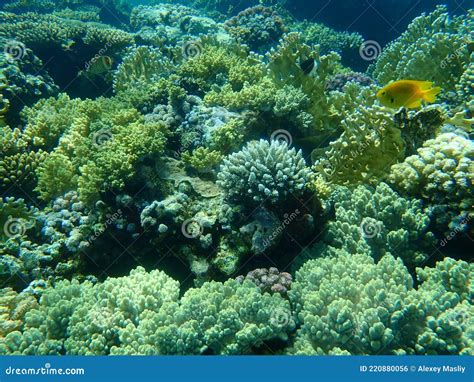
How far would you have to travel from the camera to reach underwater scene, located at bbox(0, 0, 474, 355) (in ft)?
9.64

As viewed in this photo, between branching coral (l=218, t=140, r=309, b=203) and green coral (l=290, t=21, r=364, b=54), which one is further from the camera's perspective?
green coral (l=290, t=21, r=364, b=54)

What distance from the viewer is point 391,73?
628cm

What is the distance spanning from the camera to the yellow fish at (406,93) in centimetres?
310

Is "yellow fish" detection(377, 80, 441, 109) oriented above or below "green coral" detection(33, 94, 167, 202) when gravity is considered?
above

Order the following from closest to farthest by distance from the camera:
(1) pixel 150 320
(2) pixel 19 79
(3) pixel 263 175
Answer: (1) pixel 150 320 < (3) pixel 263 175 < (2) pixel 19 79

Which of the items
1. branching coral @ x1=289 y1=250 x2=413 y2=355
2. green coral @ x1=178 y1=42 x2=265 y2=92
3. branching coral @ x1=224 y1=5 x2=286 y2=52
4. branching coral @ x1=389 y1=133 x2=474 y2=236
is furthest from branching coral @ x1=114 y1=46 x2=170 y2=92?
branching coral @ x1=289 y1=250 x2=413 y2=355

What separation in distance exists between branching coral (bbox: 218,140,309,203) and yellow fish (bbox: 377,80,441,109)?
3.66ft

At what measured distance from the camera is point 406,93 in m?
3.15

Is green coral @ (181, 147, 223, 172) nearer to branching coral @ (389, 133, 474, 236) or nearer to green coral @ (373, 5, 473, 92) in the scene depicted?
branching coral @ (389, 133, 474, 236)

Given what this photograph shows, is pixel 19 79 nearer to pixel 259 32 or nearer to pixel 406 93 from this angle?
pixel 259 32

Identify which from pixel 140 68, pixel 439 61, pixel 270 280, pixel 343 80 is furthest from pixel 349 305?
pixel 343 80

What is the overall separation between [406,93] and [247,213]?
79.5 inches

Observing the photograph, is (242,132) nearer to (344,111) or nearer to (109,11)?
(344,111)

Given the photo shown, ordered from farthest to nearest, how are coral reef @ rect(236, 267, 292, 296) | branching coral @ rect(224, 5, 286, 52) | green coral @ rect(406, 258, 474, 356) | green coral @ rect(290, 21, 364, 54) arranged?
green coral @ rect(290, 21, 364, 54) → branching coral @ rect(224, 5, 286, 52) → coral reef @ rect(236, 267, 292, 296) → green coral @ rect(406, 258, 474, 356)
